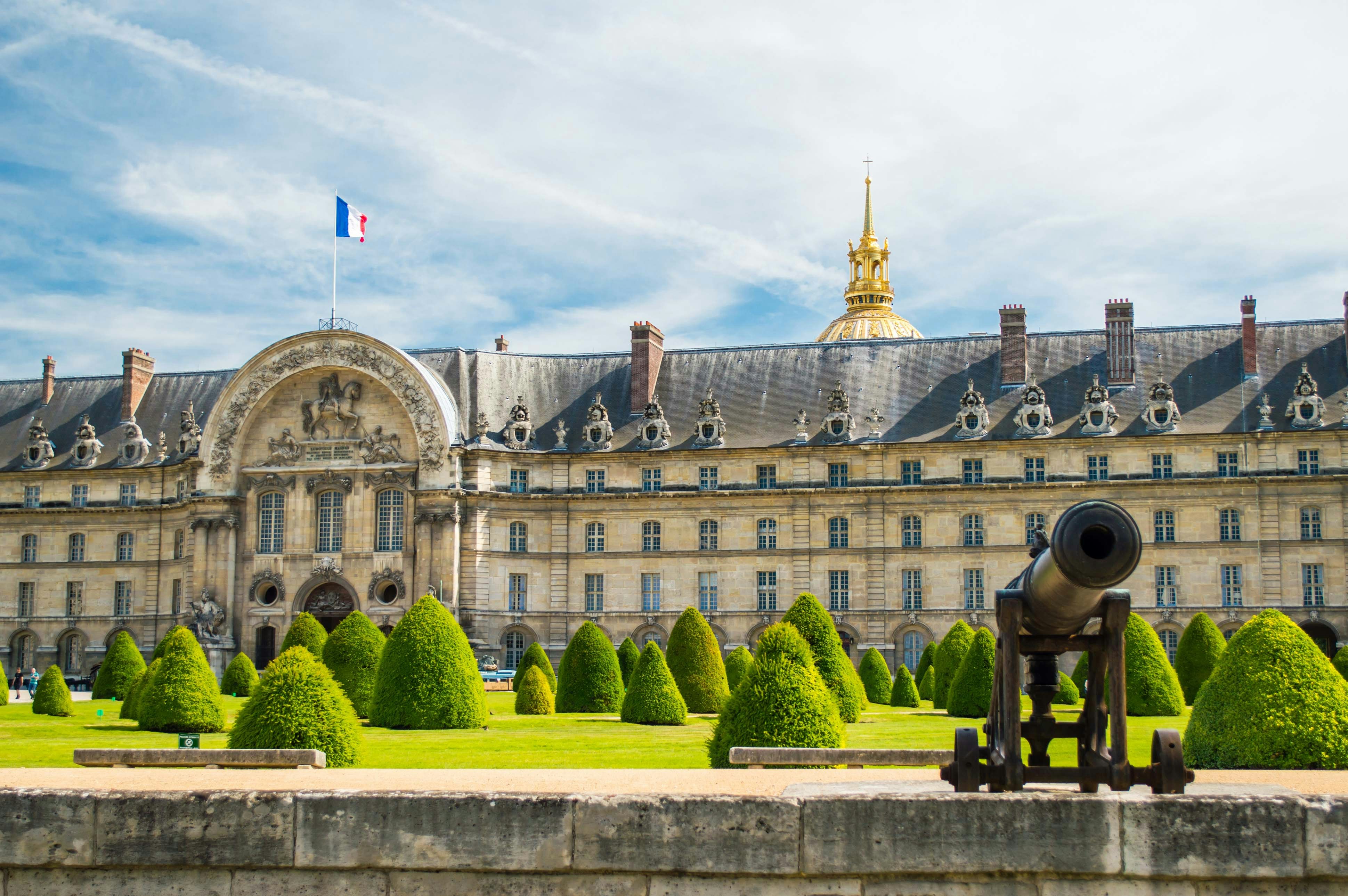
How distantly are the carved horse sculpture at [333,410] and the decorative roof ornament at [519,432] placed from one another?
6059 mm

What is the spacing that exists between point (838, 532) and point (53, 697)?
30248 mm

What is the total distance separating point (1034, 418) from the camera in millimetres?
55625

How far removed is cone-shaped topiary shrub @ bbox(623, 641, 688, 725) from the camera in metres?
30.6

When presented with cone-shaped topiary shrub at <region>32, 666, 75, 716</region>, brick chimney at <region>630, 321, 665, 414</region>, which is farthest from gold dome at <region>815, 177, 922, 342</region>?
cone-shaped topiary shrub at <region>32, 666, 75, 716</region>

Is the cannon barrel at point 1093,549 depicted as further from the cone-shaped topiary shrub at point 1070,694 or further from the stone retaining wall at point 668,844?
the cone-shaped topiary shrub at point 1070,694

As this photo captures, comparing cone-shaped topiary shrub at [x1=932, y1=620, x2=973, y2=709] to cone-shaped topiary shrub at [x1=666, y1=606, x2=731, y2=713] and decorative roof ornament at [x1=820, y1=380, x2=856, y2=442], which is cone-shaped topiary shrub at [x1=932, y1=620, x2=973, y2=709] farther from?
decorative roof ornament at [x1=820, y1=380, x2=856, y2=442]

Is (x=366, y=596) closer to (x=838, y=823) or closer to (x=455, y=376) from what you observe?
(x=455, y=376)

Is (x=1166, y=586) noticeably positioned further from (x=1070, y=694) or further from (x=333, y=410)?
(x=333, y=410)

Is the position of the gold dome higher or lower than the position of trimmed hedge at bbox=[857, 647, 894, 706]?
higher

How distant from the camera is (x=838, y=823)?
10344mm

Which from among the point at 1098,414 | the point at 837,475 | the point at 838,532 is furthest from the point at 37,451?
the point at 1098,414

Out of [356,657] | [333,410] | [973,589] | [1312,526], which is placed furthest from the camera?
[333,410]

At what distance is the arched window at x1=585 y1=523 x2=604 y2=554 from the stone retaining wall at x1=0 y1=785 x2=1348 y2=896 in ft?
157

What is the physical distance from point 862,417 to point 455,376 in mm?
17307
